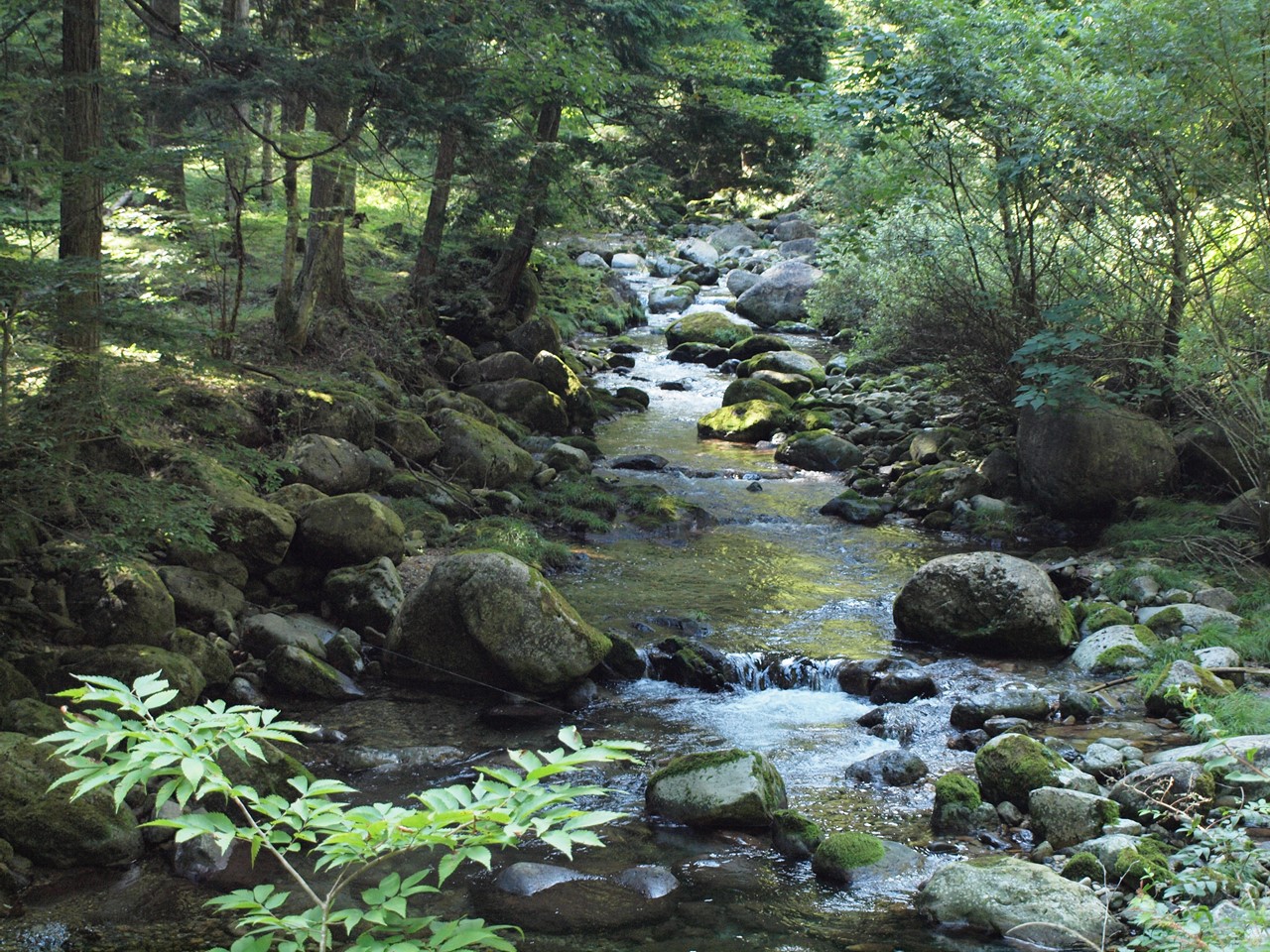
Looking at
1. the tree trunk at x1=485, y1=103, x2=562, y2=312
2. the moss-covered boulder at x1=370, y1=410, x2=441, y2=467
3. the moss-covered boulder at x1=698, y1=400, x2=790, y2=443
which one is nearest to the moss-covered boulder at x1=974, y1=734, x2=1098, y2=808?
the moss-covered boulder at x1=370, y1=410, x2=441, y2=467

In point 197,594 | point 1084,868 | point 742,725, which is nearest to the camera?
point 1084,868

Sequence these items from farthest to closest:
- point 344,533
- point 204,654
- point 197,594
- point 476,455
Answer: point 476,455 < point 344,533 < point 197,594 < point 204,654

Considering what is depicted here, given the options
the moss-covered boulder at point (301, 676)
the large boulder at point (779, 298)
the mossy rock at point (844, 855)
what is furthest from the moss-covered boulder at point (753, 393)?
the mossy rock at point (844, 855)

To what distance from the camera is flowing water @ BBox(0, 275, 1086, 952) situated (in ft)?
14.4

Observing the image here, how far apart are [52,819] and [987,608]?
22.0 feet

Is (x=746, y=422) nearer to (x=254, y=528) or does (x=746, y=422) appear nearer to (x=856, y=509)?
(x=856, y=509)

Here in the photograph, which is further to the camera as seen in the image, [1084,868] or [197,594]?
[197,594]

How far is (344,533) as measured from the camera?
8625 millimetres

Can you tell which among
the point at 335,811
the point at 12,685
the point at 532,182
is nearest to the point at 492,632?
the point at 12,685

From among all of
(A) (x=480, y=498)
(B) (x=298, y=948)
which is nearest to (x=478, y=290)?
(A) (x=480, y=498)

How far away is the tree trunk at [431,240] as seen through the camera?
1415 cm

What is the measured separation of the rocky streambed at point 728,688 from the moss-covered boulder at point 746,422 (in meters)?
2.69

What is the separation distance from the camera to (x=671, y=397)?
19.2 metres

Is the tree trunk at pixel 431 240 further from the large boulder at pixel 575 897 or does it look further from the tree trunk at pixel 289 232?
the large boulder at pixel 575 897
